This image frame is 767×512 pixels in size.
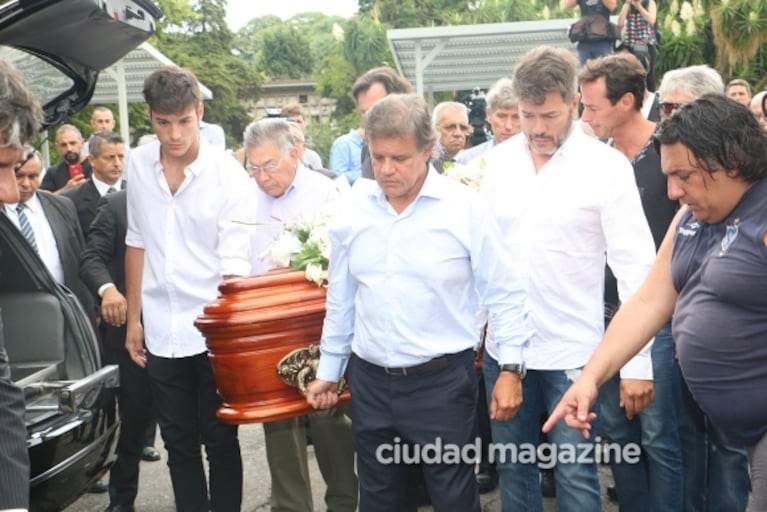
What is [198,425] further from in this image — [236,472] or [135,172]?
[135,172]

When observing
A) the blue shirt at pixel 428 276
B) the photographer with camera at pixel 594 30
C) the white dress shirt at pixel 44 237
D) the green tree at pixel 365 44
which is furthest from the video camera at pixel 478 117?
the green tree at pixel 365 44

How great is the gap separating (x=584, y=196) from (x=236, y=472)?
83.9 inches

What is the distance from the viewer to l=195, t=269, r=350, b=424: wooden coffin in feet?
12.8

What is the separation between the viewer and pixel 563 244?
3.74 m

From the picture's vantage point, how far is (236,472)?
4664 mm

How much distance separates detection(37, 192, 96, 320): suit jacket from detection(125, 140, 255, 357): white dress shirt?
38.9 inches

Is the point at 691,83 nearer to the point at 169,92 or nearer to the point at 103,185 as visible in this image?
the point at 169,92

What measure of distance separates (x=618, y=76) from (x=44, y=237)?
3.14m

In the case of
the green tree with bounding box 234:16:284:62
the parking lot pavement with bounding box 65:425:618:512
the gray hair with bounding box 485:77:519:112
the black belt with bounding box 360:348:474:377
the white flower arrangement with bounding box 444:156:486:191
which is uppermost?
the green tree with bounding box 234:16:284:62

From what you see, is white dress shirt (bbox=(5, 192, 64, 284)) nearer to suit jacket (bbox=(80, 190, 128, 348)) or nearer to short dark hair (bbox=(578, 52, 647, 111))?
suit jacket (bbox=(80, 190, 128, 348))

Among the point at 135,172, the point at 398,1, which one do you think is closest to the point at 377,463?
the point at 135,172

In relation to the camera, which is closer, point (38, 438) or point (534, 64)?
point (38, 438)

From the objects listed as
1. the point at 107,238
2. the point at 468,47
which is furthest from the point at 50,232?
the point at 468,47

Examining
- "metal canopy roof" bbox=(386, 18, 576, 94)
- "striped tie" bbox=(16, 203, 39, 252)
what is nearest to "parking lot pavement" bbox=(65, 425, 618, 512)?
"striped tie" bbox=(16, 203, 39, 252)
